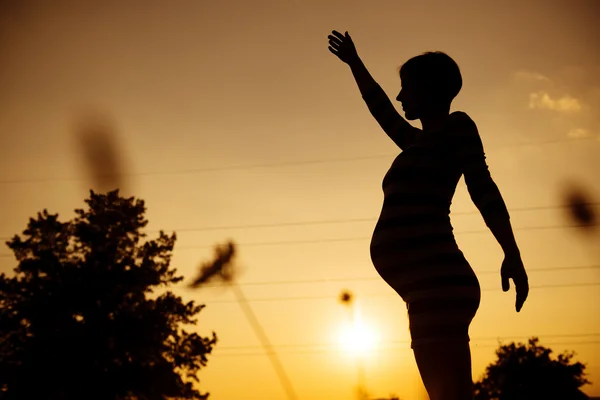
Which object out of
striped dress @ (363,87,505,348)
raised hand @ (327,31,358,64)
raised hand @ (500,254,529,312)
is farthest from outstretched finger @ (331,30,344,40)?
raised hand @ (500,254,529,312)

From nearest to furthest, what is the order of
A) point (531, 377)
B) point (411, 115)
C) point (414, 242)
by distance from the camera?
point (414, 242) → point (411, 115) → point (531, 377)

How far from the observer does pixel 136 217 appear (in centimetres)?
2939

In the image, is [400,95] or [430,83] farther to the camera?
[400,95]

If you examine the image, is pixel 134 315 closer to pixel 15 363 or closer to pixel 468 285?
pixel 15 363

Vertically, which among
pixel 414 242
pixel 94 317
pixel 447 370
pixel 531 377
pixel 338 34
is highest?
pixel 531 377

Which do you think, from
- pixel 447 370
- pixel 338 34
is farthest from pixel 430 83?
pixel 447 370

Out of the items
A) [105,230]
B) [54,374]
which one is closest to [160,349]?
[54,374]

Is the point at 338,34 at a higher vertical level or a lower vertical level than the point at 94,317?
lower

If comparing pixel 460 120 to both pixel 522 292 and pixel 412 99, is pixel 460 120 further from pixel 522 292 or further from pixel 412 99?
pixel 522 292

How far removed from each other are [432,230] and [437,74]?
2.78 ft

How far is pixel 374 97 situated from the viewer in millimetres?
3586

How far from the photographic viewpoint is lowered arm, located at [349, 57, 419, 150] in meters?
3.37

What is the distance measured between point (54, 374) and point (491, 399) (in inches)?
2095

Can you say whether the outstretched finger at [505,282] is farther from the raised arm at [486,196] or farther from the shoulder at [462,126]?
the shoulder at [462,126]
